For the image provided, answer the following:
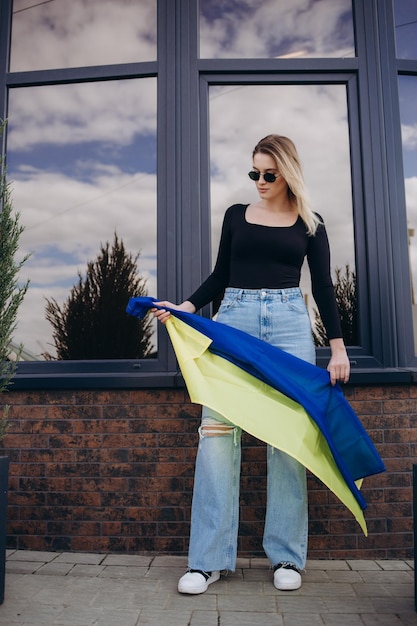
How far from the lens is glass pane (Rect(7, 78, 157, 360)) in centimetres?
409

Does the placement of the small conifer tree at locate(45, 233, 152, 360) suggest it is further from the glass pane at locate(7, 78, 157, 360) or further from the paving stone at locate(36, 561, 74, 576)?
the paving stone at locate(36, 561, 74, 576)

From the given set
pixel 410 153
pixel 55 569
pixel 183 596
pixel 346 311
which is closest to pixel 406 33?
pixel 410 153

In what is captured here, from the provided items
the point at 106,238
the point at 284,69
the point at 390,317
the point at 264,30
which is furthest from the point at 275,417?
the point at 264,30

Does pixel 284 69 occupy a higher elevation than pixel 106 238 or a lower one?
higher

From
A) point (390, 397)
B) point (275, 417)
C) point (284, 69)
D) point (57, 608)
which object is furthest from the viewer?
point (284, 69)

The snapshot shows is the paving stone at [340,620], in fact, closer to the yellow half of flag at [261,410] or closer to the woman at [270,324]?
the woman at [270,324]

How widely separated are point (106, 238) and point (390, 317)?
1952mm

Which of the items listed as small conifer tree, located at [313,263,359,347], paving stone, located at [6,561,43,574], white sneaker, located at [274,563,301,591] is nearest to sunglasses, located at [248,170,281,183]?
small conifer tree, located at [313,263,359,347]

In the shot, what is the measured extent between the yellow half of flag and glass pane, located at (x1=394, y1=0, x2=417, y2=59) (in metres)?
2.56

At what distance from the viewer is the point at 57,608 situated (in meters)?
2.71

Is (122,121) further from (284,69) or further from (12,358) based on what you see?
(12,358)

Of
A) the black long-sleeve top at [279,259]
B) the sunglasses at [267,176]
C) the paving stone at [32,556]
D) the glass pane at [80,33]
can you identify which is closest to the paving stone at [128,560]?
the paving stone at [32,556]

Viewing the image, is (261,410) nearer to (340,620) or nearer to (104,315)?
(340,620)

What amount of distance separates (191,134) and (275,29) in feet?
3.25
